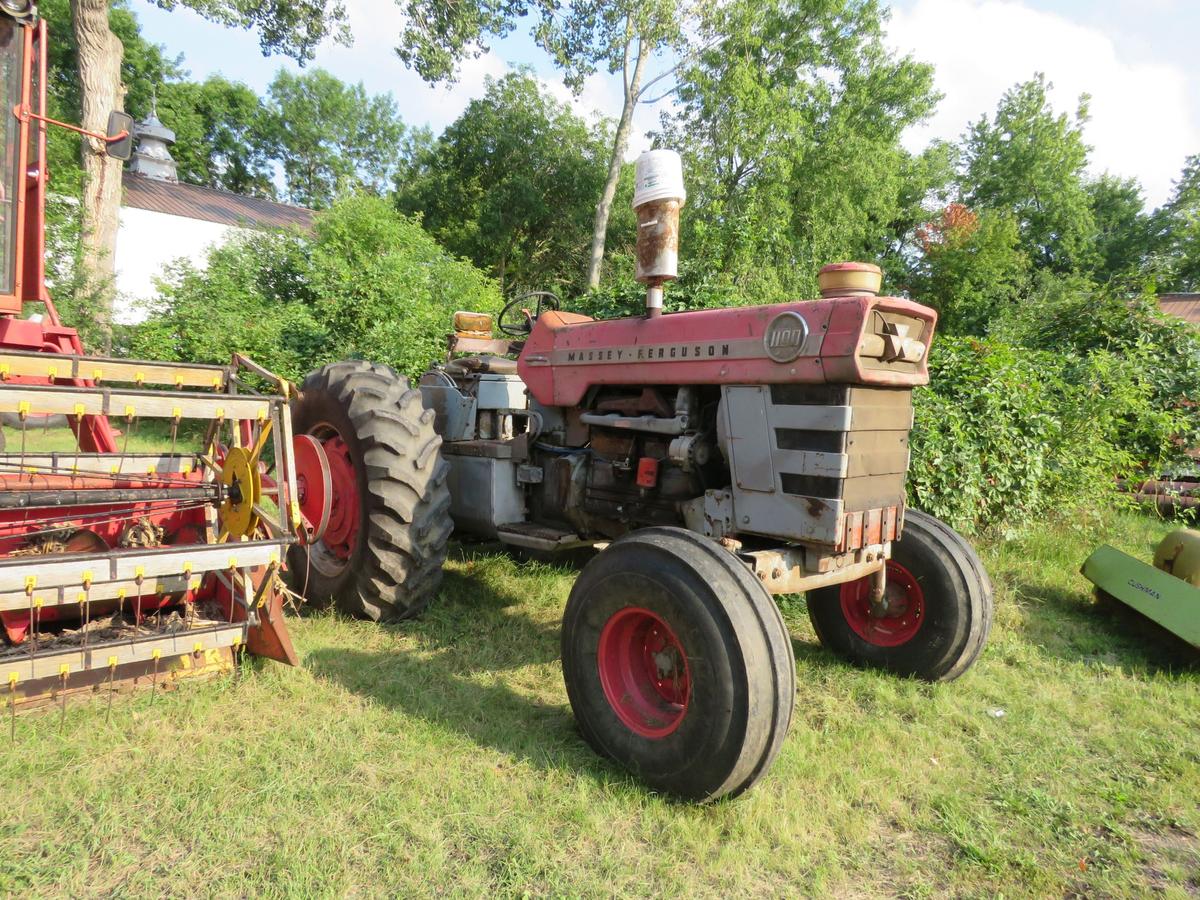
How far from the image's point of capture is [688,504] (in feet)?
10.5

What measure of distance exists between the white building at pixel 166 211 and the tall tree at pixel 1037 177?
25521 mm

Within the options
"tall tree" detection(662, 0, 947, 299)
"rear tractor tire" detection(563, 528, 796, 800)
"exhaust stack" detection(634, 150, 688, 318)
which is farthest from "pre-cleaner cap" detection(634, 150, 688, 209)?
"tall tree" detection(662, 0, 947, 299)

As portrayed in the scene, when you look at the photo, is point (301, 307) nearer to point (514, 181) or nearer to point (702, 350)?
point (702, 350)

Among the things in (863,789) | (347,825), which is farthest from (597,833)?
(863,789)

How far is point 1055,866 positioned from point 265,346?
938 cm

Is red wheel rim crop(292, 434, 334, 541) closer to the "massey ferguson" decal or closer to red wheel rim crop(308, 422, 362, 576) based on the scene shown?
red wheel rim crop(308, 422, 362, 576)

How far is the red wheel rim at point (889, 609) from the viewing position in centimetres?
335

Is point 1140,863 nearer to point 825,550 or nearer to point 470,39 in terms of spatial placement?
point 825,550

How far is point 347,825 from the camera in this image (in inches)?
83.3

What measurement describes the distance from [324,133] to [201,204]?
16.2 m

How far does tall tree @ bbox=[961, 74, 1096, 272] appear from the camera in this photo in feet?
90.7

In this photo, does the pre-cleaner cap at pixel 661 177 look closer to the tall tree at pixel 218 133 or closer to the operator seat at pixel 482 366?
the operator seat at pixel 482 366

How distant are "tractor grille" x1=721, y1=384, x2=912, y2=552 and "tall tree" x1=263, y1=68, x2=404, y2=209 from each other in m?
35.9

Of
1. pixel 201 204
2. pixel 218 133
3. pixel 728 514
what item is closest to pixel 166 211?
pixel 201 204
